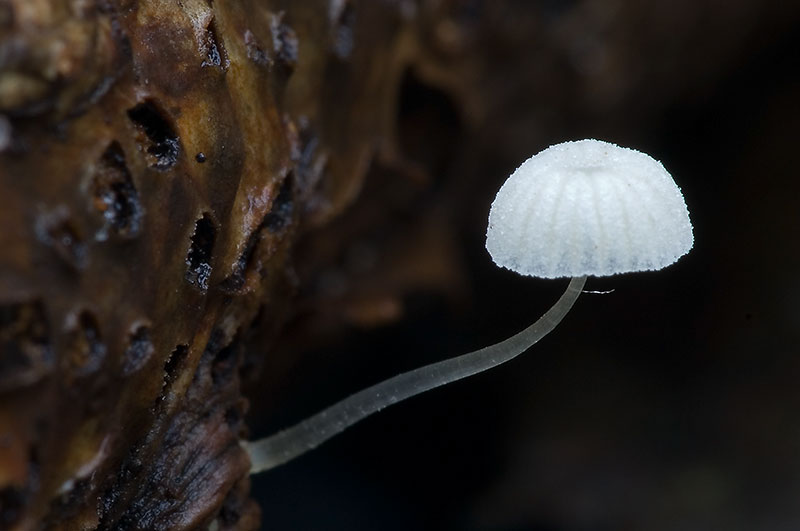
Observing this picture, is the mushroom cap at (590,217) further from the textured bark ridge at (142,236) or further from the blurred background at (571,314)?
the blurred background at (571,314)

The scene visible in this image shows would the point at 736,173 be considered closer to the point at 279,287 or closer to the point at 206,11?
the point at 279,287

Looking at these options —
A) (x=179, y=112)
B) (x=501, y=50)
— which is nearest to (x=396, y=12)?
(x=501, y=50)

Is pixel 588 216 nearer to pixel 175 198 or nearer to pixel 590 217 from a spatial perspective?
pixel 590 217

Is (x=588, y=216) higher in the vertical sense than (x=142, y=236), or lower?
lower

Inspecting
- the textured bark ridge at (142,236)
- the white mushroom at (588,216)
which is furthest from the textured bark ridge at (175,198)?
the white mushroom at (588,216)

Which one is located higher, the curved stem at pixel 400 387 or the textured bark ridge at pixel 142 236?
the textured bark ridge at pixel 142 236

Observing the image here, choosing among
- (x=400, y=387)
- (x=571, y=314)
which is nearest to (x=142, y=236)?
(x=400, y=387)
